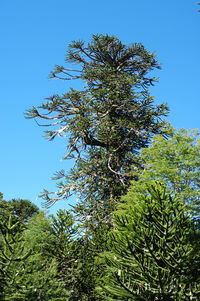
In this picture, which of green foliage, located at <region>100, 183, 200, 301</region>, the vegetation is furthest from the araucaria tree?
green foliage, located at <region>100, 183, 200, 301</region>

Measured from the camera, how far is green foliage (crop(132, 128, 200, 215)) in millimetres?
7736

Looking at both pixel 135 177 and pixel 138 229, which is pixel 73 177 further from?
pixel 138 229

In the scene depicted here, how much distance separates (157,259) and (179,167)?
→ 14.7 ft

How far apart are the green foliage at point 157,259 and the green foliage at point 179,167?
300 cm

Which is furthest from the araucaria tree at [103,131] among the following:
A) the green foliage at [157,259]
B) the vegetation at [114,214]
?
the green foliage at [157,259]

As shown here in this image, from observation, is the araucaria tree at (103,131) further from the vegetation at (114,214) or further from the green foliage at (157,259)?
the green foliage at (157,259)

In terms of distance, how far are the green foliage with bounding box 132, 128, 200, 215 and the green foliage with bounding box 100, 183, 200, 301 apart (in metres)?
3.00

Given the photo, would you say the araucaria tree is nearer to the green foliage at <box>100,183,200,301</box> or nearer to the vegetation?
the vegetation

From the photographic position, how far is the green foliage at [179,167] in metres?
7.74

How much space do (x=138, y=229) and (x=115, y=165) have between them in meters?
7.67

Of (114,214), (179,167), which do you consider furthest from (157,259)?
(179,167)

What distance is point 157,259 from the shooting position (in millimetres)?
4176

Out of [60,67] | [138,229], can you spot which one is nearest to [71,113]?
[60,67]

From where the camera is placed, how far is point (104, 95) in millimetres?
13391
